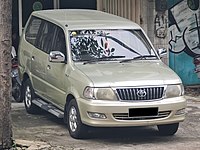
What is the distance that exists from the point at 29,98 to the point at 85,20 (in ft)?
6.28

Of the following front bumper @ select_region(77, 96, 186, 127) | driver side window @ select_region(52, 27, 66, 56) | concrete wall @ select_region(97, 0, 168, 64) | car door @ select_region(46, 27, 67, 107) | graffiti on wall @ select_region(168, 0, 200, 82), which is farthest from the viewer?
graffiti on wall @ select_region(168, 0, 200, 82)

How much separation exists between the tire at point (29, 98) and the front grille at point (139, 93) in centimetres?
271

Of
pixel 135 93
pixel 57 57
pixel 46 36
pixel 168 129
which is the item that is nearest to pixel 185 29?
pixel 46 36

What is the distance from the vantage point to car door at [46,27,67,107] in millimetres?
9609

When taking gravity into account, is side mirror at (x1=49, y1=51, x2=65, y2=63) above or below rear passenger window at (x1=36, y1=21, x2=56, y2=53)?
below

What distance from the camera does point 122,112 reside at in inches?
338

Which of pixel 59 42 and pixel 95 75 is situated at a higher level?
pixel 59 42

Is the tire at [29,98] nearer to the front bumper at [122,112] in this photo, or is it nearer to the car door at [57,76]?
the car door at [57,76]

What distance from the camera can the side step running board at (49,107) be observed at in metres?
9.77

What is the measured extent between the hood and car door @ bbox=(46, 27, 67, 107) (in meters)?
0.41

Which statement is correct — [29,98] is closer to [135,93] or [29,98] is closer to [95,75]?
[95,75]

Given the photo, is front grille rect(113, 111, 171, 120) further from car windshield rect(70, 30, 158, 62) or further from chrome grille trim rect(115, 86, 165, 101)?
car windshield rect(70, 30, 158, 62)

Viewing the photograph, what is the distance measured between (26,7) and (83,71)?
5960mm

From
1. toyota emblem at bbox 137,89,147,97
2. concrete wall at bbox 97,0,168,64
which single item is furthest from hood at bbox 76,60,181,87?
concrete wall at bbox 97,0,168,64
